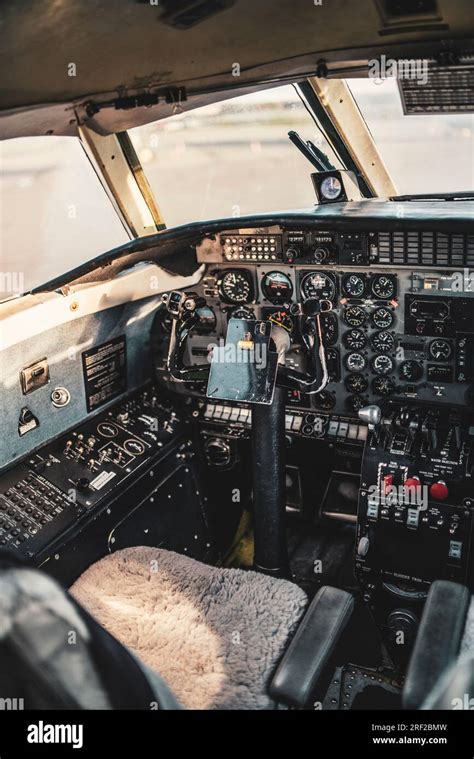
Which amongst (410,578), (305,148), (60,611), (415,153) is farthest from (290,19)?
(415,153)

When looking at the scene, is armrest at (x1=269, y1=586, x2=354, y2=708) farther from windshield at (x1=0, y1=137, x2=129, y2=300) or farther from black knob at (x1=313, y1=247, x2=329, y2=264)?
windshield at (x1=0, y1=137, x2=129, y2=300)

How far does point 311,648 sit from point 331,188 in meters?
2.41

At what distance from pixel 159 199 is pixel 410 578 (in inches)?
90.4

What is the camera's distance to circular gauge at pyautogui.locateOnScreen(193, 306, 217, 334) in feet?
11.8

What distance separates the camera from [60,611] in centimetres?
110

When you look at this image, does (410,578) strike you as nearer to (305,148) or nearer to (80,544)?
(80,544)

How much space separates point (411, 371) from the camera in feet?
10.6

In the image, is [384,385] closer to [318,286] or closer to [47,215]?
[318,286]

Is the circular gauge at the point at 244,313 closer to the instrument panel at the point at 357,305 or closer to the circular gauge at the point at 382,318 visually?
the instrument panel at the point at 357,305

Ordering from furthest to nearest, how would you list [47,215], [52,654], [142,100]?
[47,215]
[142,100]
[52,654]

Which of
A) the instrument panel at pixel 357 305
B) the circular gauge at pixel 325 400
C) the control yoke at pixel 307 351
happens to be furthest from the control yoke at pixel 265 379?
the circular gauge at pixel 325 400

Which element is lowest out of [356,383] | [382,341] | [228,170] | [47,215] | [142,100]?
[356,383]

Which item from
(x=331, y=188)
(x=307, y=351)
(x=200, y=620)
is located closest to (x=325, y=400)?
(x=307, y=351)

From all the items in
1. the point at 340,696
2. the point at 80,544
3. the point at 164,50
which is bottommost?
the point at 340,696
